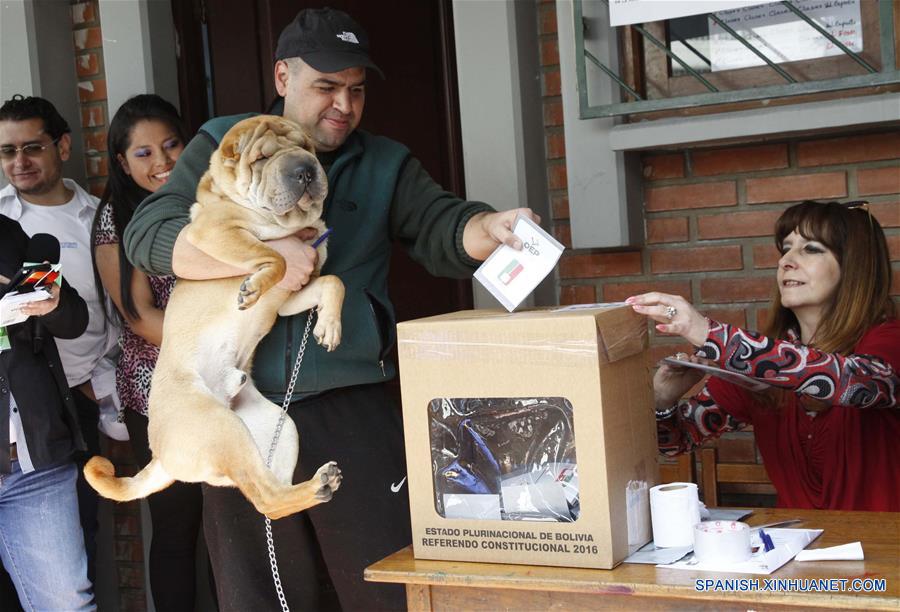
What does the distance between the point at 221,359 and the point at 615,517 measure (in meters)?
0.87

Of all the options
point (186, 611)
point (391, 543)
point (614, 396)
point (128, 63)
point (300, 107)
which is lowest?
point (186, 611)

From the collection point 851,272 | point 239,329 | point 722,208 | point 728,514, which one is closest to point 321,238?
point 239,329

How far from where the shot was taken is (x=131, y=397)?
312 centimetres

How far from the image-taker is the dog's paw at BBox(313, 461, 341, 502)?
2004 millimetres

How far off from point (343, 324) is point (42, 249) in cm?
91

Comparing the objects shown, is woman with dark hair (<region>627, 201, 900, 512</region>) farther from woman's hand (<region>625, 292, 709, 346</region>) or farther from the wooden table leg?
the wooden table leg

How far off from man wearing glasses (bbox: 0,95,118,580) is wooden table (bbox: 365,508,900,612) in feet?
5.66

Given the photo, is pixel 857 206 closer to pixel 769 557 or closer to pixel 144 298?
pixel 769 557

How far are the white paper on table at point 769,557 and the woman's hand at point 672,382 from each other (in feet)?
2.15

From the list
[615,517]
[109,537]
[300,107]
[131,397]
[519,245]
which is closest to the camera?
[615,517]

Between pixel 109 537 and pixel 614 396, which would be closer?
pixel 614 396

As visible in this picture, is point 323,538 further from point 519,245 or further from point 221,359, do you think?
point 519,245

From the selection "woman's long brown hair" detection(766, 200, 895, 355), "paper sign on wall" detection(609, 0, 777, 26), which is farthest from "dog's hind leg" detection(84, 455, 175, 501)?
"paper sign on wall" detection(609, 0, 777, 26)

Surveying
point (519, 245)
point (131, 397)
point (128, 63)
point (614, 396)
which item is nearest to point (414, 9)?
point (128, 63)
